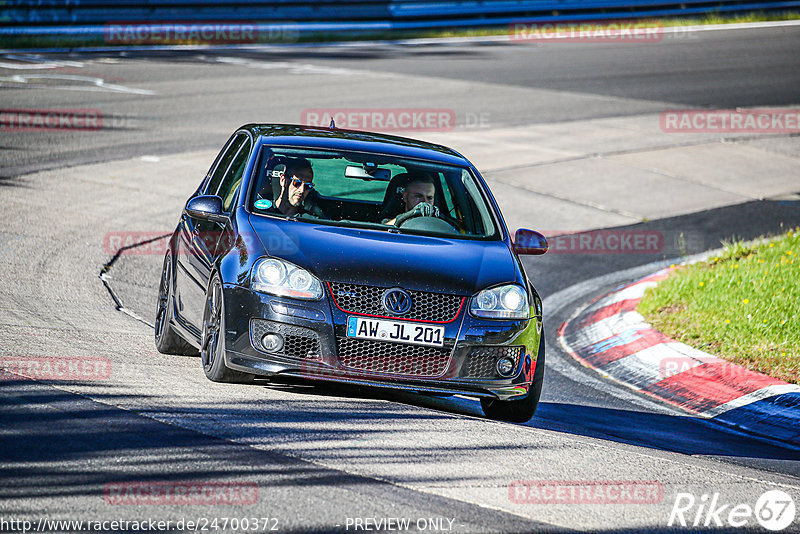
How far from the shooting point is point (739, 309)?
9.84 m

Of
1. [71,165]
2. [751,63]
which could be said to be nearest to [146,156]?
[71,165]

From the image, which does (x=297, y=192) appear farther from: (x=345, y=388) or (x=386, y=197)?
(x=345, y=388)

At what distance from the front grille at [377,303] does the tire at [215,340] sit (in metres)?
0.70

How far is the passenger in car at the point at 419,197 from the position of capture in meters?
7.36

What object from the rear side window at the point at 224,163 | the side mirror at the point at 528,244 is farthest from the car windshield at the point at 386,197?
the rear side window at the point at 224,163

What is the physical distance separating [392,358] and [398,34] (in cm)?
2536

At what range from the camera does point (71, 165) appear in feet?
47.0

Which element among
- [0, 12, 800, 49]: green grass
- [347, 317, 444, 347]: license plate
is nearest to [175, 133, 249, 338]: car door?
[347, 317, 444, 347]: license plate

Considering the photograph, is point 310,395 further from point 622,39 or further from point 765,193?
point 622,39

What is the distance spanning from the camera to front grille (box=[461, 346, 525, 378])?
6.38 metres

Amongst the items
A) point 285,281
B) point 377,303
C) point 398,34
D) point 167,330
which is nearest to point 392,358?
point 377,303

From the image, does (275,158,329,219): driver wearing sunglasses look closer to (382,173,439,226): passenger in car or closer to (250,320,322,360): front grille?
(382,173,439,226): passenger in car

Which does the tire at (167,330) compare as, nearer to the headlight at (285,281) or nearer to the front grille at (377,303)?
the headlight at (285,281)

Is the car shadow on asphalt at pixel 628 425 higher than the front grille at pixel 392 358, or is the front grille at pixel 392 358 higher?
the front grille at pixel 392 358
